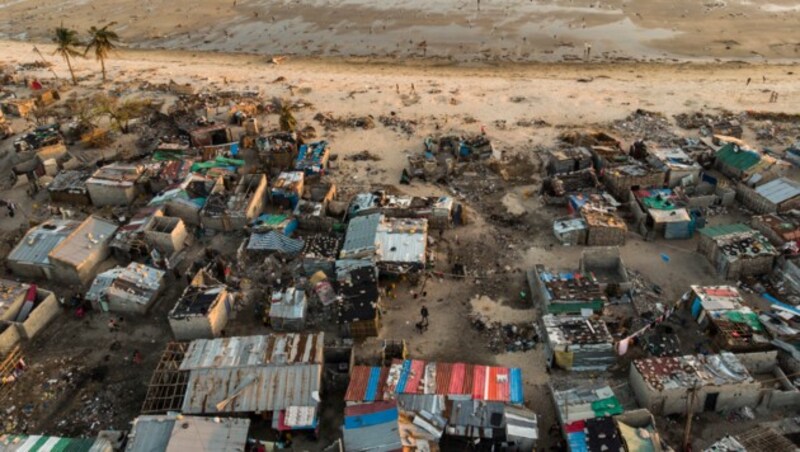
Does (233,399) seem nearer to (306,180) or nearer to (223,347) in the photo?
(223,347)

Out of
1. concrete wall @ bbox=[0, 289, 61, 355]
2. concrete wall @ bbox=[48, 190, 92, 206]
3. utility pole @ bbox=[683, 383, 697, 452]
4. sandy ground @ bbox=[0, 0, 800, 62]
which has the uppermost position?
sandy ground @ bbox=[0, 0, 800, 62]

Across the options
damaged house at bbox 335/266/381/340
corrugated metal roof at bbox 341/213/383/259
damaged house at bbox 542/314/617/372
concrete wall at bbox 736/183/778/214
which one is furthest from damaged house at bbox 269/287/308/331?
concrete wall at bbox 736/183/778/214

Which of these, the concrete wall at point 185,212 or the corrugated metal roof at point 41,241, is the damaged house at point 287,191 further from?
the corrugated metal roof at point 41,241

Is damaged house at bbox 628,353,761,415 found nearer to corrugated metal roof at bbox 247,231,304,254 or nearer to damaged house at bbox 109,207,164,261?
corrugated metal roof at bbox 247,231,304,254

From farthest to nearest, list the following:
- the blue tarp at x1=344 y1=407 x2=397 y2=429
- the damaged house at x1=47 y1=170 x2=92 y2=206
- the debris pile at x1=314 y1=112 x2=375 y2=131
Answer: the debris pile at x1=314 y1=112 x2=375 y2=131 < the damaged house at x1=47 y1=170 x2=92 y2=206 < the blue tarp at x1=344 y1=407 x2=397 y2=429

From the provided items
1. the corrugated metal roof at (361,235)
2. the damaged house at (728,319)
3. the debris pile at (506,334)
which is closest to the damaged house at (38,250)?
the corrugated metal roof at (361,235)

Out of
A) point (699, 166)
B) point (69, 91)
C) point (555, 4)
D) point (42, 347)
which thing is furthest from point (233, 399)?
point (555, 4)

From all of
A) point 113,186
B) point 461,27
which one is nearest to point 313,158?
point 113,186
